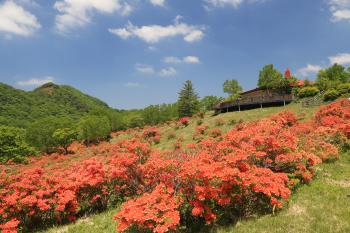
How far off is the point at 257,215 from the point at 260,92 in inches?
2044

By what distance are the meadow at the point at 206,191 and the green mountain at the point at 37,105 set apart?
87.7 metres

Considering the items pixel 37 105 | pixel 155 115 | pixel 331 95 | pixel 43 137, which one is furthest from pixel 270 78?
pixel 37 105

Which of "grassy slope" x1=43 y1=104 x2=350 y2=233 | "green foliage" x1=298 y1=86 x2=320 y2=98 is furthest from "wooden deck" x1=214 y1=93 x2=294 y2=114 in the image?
"grassy slope" x1=43 y1=104 x2=350 y2=233

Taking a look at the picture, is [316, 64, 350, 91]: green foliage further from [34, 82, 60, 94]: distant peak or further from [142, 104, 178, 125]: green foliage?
[34, 82, 60, 94]: distant peak

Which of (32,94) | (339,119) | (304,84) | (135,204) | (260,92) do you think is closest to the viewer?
(135,204)

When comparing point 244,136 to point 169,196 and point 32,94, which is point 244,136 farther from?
point 32,94

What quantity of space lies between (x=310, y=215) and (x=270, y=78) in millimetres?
52995

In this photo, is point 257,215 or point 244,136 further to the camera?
point 244,136

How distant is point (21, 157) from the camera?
41594 millimetres

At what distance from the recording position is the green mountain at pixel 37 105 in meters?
119

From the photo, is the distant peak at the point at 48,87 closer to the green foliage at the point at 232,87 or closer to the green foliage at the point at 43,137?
the green foliage at the point at 43,137

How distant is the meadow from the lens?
984 cm

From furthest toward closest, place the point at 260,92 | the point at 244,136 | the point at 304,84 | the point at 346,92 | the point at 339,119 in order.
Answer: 1. the point at 260,92
2. the point at 304,84
3. the point at 346,92
4. the point at 339,119
5. the point at 244,136

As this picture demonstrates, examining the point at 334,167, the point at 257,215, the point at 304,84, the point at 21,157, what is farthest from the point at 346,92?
the point at 21,157
